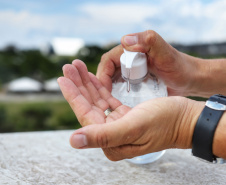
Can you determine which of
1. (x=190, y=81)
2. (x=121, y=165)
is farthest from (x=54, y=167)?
(x=190, y=81)

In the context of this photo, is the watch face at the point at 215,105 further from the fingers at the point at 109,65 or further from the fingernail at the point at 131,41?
the fingers at the point at 109,65

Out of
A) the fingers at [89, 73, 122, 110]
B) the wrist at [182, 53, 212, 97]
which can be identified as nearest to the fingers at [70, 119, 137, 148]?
the fingers at [89, 73, 122, 110]

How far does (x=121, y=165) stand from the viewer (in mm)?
1414

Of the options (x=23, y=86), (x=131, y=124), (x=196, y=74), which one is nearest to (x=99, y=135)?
(x=131, y=124)

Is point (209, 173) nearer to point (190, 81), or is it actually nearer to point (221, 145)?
point (221, 145)

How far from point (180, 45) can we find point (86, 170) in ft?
60.1

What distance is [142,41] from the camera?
1.35 metres

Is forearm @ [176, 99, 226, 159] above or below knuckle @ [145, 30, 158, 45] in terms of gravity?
below

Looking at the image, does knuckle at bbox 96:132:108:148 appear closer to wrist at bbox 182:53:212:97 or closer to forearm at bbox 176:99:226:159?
forearm at bbox 176:99:226:159

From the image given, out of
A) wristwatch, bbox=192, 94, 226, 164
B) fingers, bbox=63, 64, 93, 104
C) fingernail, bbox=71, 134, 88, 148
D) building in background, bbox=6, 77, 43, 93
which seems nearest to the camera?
fingernail, bbox=71, 134, 88, 148

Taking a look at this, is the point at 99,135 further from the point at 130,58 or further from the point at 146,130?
the point at 130,58

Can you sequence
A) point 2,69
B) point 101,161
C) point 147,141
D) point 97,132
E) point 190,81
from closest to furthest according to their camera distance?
point 97,132
point 147,141
point 101,161
point 190,81
point 2,69

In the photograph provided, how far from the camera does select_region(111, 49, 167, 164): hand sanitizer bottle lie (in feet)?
4.21

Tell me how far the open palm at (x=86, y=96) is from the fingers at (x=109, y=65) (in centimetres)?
11
